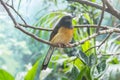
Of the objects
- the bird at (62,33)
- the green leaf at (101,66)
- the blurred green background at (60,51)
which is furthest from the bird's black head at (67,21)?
the green leaf at (101,66)

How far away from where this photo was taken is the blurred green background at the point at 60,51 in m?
1.26

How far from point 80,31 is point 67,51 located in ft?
1.71

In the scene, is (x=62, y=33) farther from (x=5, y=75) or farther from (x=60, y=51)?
(x=60, y=51)

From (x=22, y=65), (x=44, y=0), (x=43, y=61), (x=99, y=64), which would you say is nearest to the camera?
(x=43, y=61)

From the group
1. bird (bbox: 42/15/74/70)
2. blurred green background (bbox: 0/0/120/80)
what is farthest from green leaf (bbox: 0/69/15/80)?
bird (bbox: 42/15/74/70)

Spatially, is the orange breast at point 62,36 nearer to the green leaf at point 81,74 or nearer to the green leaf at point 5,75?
the green leaf at point 81,74

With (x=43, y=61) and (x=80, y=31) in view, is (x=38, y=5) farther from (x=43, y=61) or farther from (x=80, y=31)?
(x=43, y=61)

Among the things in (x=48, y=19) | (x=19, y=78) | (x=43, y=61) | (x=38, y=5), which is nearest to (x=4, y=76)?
(x=19, y=78)

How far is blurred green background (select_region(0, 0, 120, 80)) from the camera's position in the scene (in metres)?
1.26

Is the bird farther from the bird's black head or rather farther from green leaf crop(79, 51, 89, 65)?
green leaf crop(79, 51, 89, 65)

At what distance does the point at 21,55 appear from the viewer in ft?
6.63

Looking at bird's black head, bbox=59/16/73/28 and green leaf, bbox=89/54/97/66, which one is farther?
green leaf, bbox=89/54/97/66

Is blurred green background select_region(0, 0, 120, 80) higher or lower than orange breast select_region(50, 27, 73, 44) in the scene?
lower

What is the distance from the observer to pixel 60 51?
1879 mm
